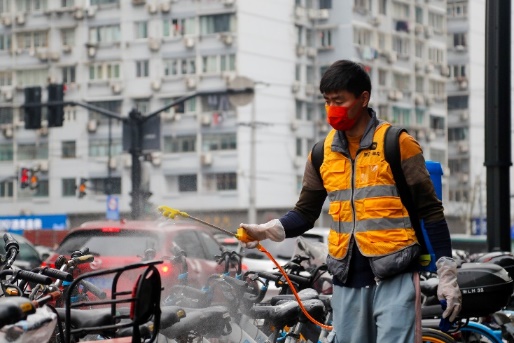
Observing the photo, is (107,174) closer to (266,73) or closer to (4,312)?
(266,73)

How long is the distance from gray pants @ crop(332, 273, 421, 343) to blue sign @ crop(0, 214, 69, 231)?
6739 cm

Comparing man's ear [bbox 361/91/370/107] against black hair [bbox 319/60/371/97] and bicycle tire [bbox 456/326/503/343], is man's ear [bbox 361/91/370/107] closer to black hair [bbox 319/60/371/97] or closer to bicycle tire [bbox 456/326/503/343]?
black hair [bbox 319/60/371/97]

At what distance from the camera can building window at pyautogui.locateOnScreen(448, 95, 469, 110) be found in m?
81.1

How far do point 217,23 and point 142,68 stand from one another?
539 cm

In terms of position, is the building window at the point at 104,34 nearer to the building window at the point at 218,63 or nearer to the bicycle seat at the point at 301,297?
the building window at the point at 218,63

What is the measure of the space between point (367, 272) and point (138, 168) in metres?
30.2

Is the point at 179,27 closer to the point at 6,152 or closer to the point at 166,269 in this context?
the point at 6,152

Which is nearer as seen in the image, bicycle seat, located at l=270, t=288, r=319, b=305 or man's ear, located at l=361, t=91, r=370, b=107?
man's ear, located at l=361, t=91, r=370, b=107

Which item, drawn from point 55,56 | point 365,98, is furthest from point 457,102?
point 365,98

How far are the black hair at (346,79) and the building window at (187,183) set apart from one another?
6526 centimetres

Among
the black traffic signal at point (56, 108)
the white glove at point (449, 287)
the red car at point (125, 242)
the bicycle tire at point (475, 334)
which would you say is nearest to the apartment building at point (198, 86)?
the black traffic signal at point (56, 108)

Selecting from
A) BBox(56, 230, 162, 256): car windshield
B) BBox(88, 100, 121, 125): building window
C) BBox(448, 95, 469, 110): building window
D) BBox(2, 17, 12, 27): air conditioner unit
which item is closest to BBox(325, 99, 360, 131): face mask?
BBox(56, 230, 162, 256): car windshield

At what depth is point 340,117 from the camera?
18.8ft

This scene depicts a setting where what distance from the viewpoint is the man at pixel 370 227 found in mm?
5594
